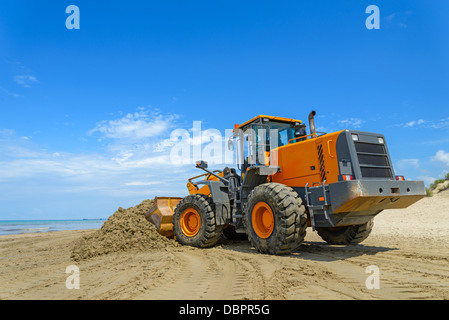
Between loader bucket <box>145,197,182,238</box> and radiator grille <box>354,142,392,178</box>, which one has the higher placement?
radiator grille <box>354,142,392,178</box>

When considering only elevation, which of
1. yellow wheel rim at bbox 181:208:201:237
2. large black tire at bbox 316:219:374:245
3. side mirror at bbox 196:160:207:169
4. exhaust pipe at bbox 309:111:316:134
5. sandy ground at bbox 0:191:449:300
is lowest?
sandy ground at bbox 0:191:449:300

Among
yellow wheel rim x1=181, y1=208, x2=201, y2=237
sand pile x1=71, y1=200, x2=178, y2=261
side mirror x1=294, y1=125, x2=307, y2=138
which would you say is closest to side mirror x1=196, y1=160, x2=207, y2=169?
yellow wheel rim x1=181, y1=208, x2=201, y2=237

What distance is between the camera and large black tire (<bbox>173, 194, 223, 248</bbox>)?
8352 mm

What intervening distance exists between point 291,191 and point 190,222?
3726 millimetres

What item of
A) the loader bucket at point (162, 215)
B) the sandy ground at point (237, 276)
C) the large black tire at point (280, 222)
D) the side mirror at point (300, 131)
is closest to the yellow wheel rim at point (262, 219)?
the large black tire at point (280, 222)

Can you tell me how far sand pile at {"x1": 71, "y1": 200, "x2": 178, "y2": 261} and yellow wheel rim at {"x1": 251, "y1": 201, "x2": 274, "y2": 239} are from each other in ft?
9.53

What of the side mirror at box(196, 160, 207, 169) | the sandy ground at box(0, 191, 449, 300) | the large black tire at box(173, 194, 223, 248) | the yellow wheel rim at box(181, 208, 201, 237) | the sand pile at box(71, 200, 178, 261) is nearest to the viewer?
the sandy ground at box(0, 191, 449, 300)

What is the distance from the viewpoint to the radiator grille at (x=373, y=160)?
6.44 meters

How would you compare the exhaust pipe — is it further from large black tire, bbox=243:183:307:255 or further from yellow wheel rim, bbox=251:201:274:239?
yellow wheel rim, bbox=251:201:274:239

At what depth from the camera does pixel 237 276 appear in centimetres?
482

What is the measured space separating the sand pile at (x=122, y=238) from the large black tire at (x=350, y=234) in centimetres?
452

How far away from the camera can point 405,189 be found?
6301mm
